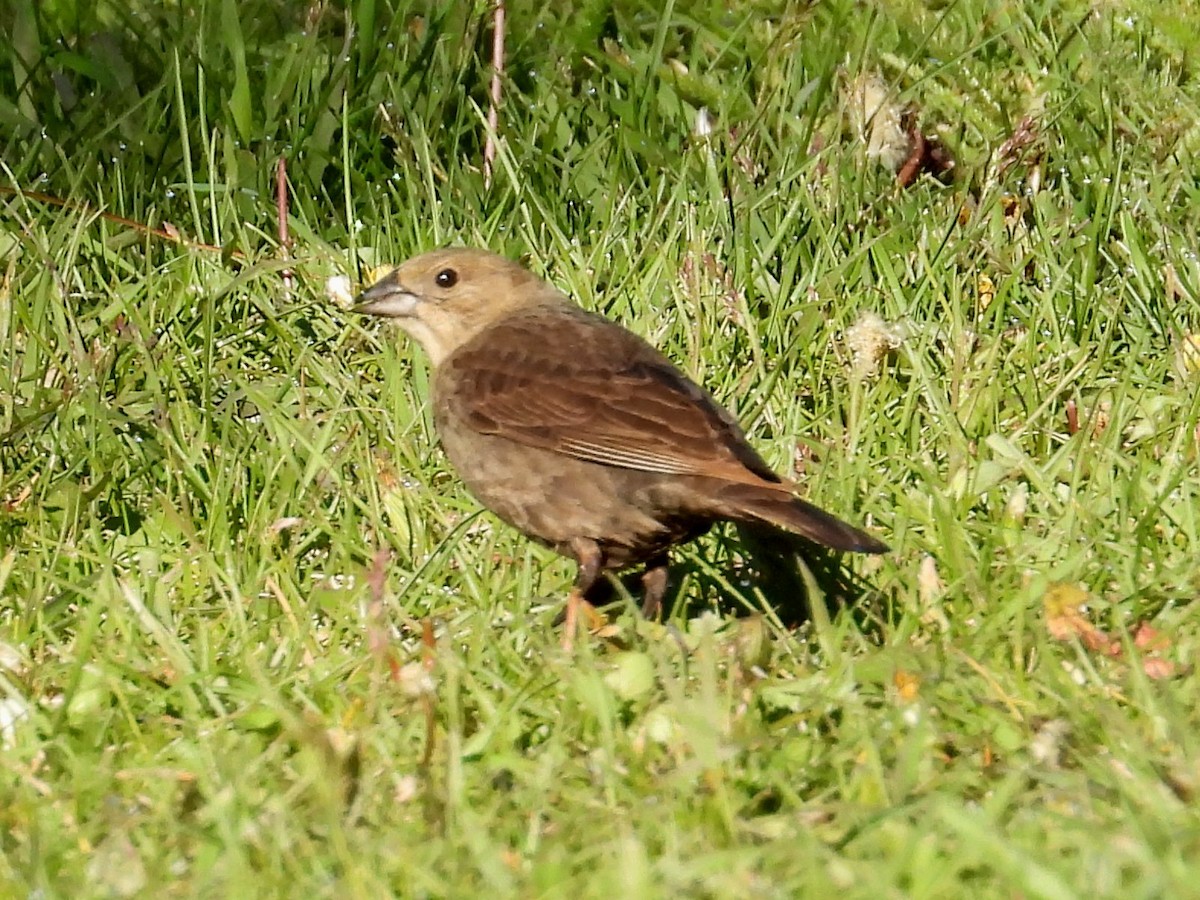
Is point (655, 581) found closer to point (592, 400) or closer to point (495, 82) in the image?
point (592, 400)

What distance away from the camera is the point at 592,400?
505 centimetres

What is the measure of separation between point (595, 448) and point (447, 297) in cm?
93

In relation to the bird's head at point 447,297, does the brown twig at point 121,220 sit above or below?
below

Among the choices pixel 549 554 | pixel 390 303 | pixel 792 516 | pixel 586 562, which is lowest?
pixel 549 554

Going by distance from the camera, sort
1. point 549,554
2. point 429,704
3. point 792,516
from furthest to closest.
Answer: point 549,554, point 792,516, point 429,704

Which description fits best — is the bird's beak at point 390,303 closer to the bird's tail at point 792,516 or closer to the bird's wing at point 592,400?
the bird's wing at point 592,400

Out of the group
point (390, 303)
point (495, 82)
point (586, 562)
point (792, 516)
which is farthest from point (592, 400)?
point (495, 82)

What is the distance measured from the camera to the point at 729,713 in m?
3.93

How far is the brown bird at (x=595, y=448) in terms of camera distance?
476 centimetres

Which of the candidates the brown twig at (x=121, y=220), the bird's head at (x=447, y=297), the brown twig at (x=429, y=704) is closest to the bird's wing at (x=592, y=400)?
the bird's head at (x=447, y=297)

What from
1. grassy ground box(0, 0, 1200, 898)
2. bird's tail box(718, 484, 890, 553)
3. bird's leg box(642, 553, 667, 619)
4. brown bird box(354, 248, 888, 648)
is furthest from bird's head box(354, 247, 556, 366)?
bird's tail box(718, 484, 890, 553)

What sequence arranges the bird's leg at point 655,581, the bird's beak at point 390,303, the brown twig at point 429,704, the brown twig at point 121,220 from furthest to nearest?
1. the brown twig at point 121,220
2. the bird's beak at point 390,303
3. the bird's leg at point 655,581
4. the brown twig at point 429,704

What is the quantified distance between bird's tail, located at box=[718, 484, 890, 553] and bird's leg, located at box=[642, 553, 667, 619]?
1.56 feet

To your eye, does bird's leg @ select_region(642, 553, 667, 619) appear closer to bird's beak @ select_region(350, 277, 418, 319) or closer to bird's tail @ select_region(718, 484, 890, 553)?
bird's tail @ select_region(718, 484, 890, 553)
